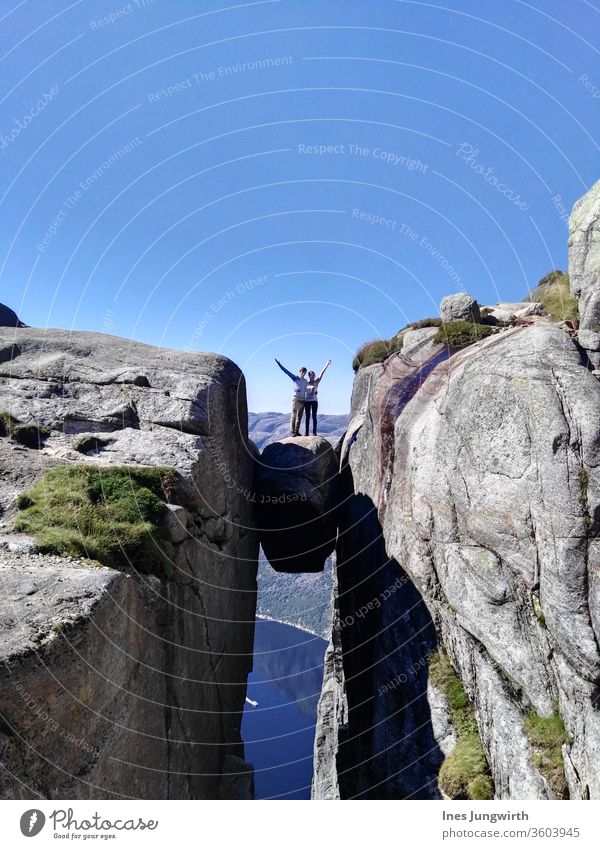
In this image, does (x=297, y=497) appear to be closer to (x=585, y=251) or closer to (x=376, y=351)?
(x=376, y=351)

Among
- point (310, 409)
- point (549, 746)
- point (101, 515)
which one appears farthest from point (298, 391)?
point (549, 746)

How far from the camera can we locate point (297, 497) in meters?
27.1

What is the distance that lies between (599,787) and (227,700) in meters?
13.9

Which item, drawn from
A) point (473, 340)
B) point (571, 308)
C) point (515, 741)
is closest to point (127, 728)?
point (515, 741)

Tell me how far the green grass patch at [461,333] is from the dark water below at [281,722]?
20.4m

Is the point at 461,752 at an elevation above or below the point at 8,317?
below

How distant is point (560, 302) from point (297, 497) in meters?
15.3

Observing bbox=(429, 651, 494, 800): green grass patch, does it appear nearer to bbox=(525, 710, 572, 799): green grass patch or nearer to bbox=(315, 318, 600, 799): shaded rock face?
bbox=(315, 318, 600, 799): shaded rock face

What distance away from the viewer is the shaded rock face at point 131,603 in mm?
8883

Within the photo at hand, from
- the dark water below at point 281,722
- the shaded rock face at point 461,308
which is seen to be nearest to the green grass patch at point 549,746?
the shaded rock face at point 461,308

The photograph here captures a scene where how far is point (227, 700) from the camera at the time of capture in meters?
20.2

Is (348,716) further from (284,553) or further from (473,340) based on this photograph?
(473,340)

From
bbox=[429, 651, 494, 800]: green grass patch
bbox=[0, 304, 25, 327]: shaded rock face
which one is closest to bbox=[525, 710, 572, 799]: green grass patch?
bbox=[429, 651, 494, 800]: green grass patch
